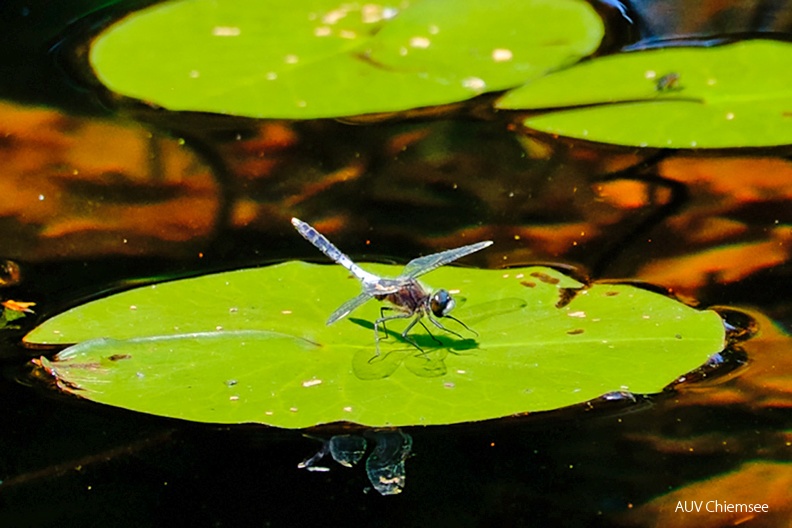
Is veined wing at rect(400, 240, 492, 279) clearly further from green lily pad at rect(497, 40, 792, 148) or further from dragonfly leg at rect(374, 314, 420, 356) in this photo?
green lily pad at rect(497, 40, 792, 148)

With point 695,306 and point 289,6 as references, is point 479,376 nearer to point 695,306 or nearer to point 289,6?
point 695,306

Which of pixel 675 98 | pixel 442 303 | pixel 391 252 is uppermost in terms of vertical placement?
pixel 442 303

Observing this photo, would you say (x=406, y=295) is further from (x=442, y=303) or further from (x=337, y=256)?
(x=337, y=256)

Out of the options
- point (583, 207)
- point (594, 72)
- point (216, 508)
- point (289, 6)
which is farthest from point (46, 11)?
point (216, 508)

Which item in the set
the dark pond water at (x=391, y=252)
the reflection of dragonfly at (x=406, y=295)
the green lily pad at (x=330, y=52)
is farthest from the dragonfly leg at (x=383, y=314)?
the green lily pad at (x=330, y=52)

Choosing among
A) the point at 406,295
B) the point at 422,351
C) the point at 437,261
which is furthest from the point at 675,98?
the point at 422,351

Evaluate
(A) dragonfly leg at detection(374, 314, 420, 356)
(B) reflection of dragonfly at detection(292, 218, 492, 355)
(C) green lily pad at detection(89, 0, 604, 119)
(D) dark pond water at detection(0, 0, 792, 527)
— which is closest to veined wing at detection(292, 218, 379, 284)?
(B) reflection of dragonfly at detection(292, 218, 492, 355)

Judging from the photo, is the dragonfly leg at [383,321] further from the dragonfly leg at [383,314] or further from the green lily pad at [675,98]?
the green lily pad at [675,98]
